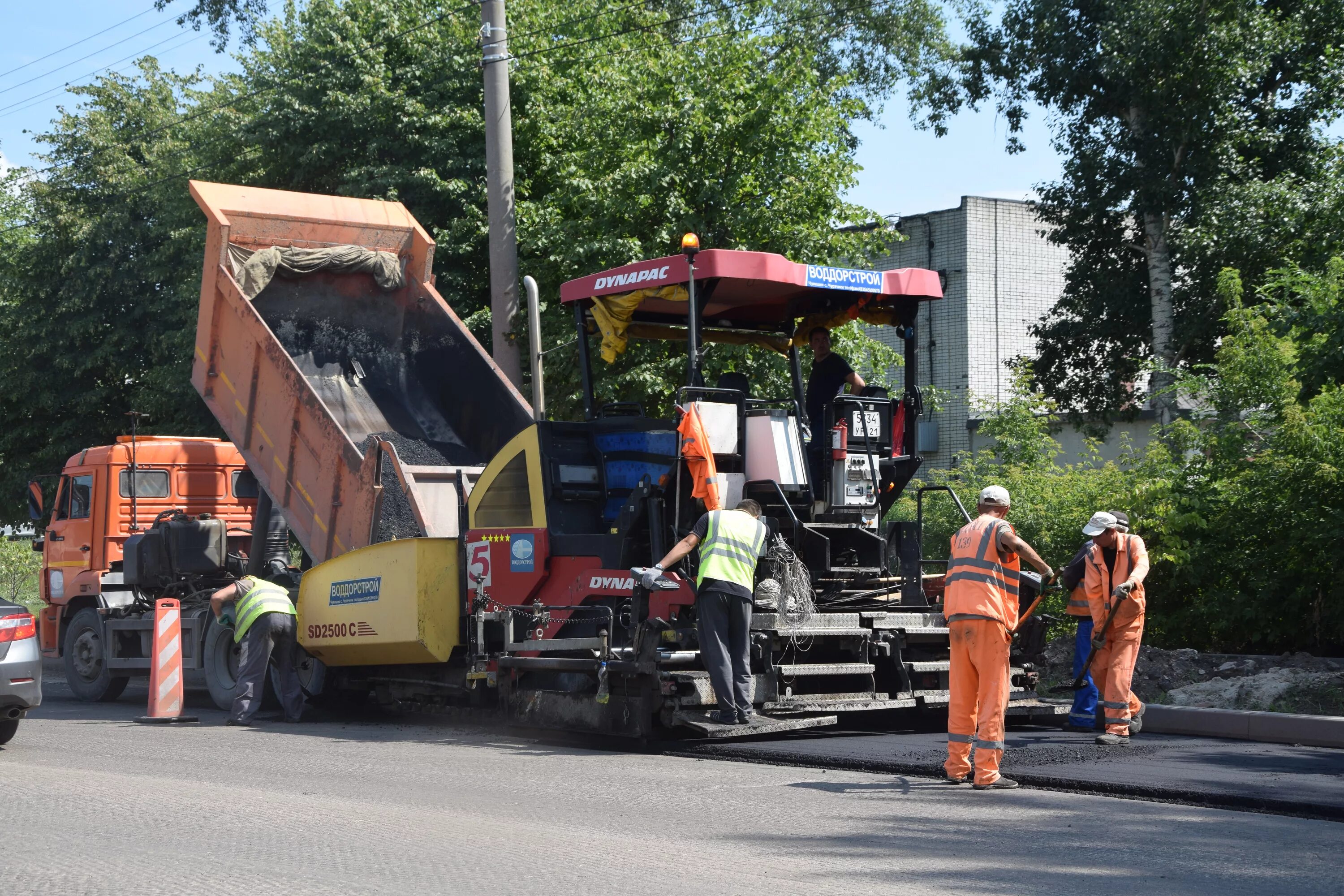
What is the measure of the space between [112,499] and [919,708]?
9194 mm

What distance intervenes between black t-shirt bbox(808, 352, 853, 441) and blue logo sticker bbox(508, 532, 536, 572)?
2.16 metres

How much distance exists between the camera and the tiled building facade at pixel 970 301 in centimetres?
3262

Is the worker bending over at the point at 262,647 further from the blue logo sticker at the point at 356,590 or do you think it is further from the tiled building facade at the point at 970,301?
the tiled building facade at the point at 970,301

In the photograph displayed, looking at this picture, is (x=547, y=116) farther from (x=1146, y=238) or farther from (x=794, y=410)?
(x=794, y=410)

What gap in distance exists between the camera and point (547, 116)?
19406mm

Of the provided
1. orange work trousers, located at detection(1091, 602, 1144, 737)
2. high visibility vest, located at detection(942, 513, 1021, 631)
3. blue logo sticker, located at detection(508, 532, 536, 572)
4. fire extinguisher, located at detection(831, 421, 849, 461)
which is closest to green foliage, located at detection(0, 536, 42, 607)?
blue logo sticker, located at detection(508, 532, 536, 572)

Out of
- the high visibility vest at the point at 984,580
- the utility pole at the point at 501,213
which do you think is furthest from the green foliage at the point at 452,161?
the high visibility vest at the point at 984,580

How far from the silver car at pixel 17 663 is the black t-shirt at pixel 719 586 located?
4.46 meters

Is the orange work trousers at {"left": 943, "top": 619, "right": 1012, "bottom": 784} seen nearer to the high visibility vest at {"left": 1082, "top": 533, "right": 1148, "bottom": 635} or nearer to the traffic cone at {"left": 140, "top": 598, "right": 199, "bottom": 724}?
the high visibility vest at {"left": 1082, "top": 533, "right": 1148, "bottom": 635}

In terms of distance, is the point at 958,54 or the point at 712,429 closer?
the point at 712,429

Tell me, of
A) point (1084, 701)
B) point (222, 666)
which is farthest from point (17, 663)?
point (1084, 701)

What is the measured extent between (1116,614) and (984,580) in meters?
2.13

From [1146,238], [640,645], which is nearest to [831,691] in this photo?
[640,645]

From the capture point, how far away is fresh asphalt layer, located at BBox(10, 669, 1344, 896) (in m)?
5.27
